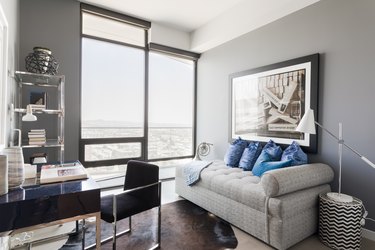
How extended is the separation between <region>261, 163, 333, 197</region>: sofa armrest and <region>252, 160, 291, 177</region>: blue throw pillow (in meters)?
0.21

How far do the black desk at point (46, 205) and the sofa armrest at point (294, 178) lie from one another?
1.54 m

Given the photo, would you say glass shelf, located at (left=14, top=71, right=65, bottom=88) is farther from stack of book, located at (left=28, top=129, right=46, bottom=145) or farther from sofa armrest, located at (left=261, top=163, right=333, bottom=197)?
sofa armrest, located at (left=261, top=163, right=333, bottom=197)

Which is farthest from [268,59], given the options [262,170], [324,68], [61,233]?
[61,233]

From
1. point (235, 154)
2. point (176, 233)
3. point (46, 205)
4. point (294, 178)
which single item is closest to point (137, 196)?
point (176, 233)

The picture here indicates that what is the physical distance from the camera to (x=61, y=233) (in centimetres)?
226

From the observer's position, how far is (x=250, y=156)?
308 centimetres

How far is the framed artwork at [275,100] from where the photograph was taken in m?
2.69

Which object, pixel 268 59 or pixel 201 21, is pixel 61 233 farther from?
pixel 201 21

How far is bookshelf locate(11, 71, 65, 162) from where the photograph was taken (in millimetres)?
2604

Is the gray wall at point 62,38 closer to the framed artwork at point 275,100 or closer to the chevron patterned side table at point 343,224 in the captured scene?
the framed artwork at point 275,100

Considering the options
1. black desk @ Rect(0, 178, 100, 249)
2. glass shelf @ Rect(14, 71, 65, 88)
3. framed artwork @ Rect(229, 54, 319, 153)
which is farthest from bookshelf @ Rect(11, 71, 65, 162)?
framed artwork @ Rect(229, 54, 319, 153)

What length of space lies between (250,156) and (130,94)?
2455 mm

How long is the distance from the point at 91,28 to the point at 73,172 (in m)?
2.83

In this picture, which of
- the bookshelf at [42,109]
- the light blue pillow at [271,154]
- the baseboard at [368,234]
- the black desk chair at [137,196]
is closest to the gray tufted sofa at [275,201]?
the light blue pillow at [271,154]
